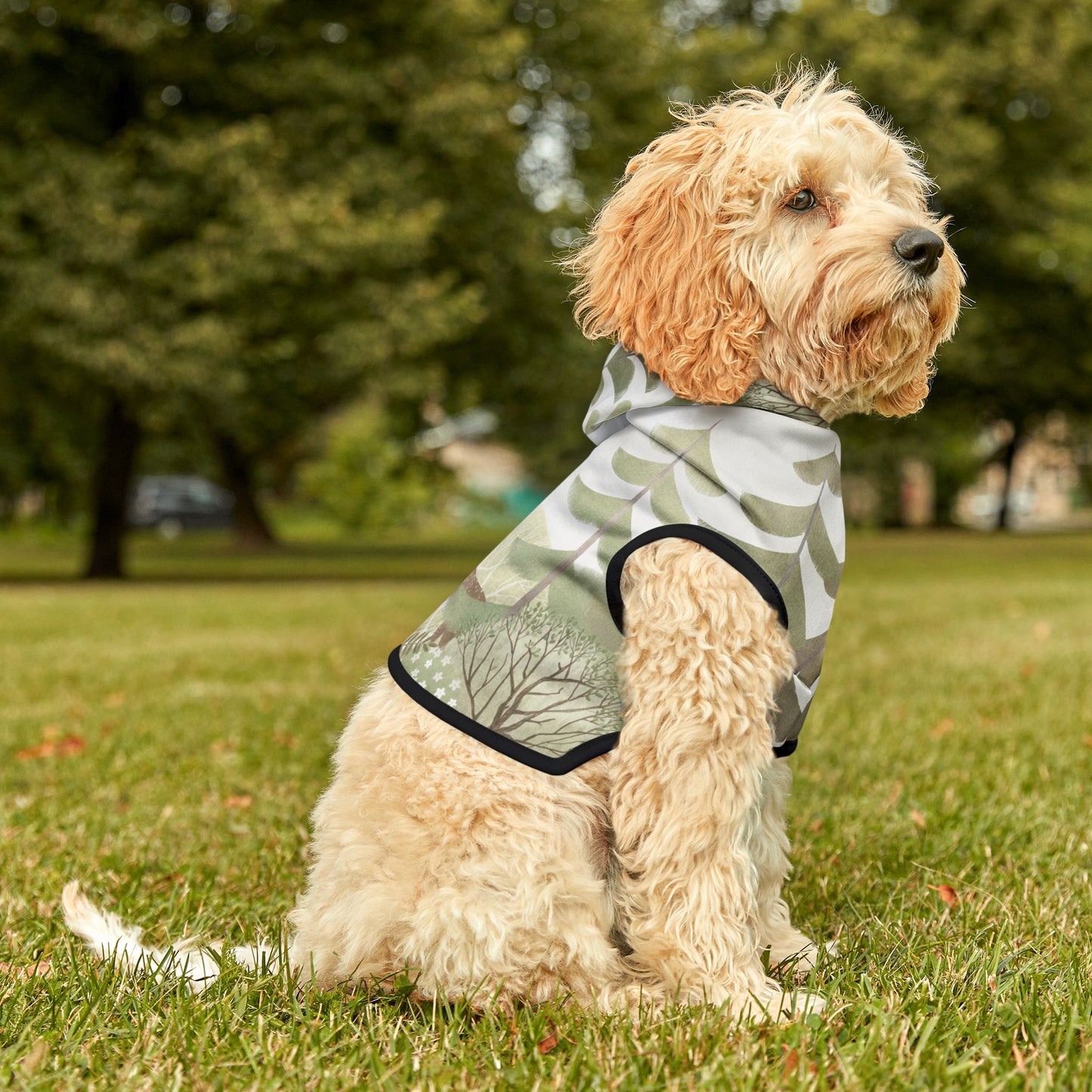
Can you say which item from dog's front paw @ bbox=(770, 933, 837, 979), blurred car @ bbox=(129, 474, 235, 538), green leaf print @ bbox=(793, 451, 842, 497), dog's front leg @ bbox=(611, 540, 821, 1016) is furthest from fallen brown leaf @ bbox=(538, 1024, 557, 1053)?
blurred car @ bbox=(129, 474, 235, 538)

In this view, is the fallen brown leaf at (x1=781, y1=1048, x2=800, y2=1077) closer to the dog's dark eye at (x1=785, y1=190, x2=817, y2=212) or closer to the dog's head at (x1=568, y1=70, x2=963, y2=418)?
the dog's head at (x1=568, y1=70, x2=963, y2=418)

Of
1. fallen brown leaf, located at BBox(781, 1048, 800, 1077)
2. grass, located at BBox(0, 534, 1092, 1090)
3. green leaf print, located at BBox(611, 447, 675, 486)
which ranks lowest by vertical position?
grass, located at BBox(0, 534, 1092, 1090)

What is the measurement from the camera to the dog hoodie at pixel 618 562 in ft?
8.91

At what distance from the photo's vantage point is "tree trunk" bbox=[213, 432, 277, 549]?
1258 inches

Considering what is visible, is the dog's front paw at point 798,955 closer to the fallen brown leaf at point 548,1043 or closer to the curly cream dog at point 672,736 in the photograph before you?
the curly cream dog at point 672,736

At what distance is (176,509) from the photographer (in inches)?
1934

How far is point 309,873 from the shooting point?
9.83ft

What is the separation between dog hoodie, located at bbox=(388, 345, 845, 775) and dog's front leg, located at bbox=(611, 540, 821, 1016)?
58 millimetres

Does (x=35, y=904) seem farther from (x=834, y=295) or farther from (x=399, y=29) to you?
(x=399, y=29)

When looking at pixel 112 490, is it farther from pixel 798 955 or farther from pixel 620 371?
pixel 798 955

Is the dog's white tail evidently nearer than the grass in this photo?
No

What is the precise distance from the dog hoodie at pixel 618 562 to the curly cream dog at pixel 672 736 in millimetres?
51

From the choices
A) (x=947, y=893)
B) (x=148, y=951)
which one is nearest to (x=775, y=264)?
Result: (x=947, y=893)

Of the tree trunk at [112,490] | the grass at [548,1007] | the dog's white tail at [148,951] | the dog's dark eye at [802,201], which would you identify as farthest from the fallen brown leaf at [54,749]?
the tree trunk at [112,490]
